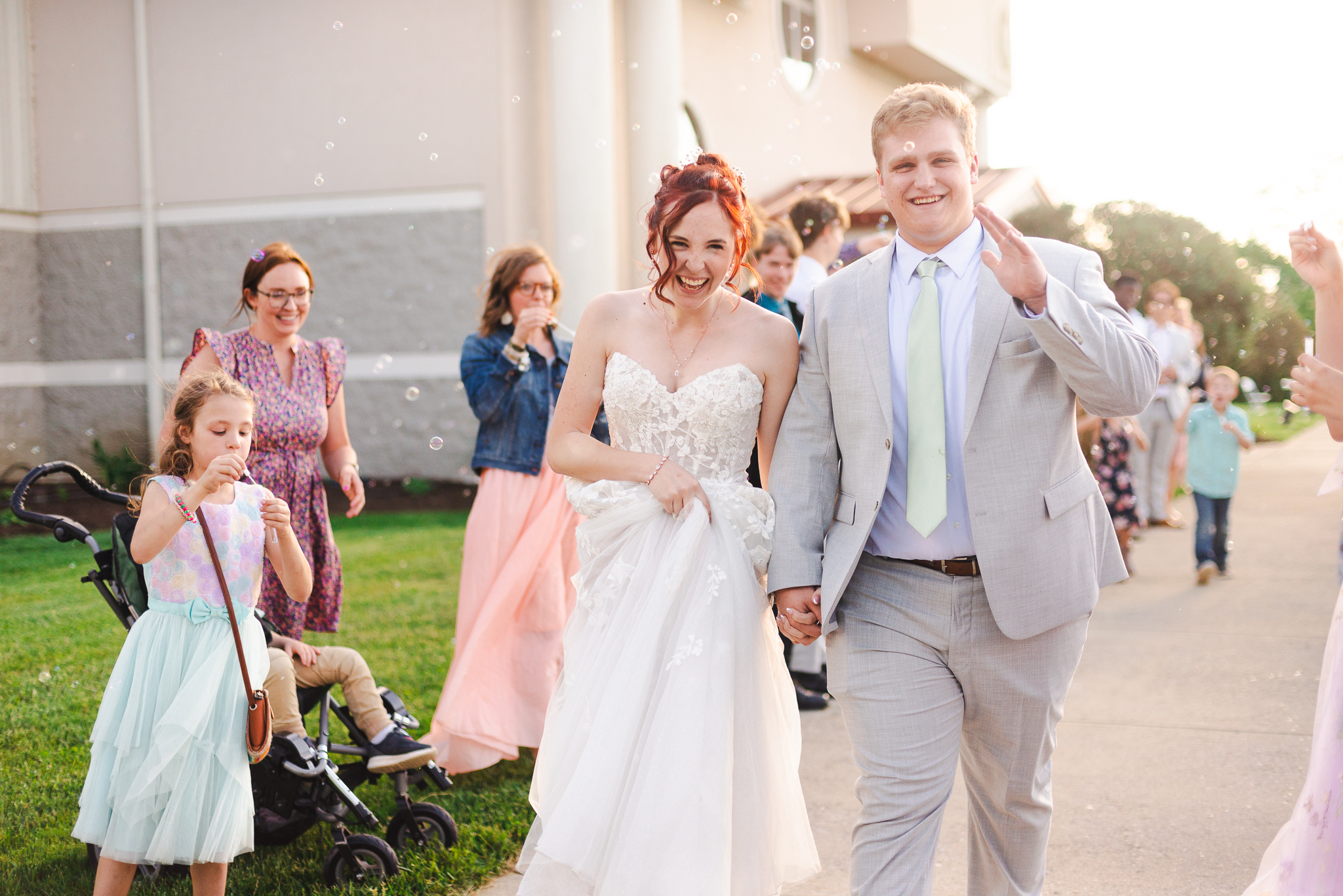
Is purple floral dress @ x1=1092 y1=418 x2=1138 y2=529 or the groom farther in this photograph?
purple floral dress @ x1=1092 y1=418 x2=1138 y2=529

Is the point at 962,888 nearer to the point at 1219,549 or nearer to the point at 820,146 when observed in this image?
the point at 1219,549

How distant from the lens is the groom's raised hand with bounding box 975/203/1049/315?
2424 millimetres

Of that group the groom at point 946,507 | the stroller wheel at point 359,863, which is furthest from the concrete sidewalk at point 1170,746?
the groom at point 946,507

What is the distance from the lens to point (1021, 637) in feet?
8.65

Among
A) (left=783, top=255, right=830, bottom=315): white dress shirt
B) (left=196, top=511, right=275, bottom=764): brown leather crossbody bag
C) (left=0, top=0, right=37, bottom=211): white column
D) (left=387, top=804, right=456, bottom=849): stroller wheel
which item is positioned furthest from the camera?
(left=0, top=0, right=37, bottom=211): white column

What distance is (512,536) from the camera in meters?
4.97

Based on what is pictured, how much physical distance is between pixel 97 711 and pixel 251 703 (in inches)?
121

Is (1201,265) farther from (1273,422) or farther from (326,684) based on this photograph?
(326,684)

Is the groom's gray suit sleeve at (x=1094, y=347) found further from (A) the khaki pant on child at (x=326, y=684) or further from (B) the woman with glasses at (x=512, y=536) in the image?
(B) the woman with glasses at (x=512, y=536)

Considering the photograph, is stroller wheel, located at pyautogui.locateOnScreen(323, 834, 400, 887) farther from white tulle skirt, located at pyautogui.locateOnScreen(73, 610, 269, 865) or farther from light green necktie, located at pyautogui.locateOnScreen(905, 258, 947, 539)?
light green necktie, located at pyautogui.locateOnScreen(905, 258, 947, 539)

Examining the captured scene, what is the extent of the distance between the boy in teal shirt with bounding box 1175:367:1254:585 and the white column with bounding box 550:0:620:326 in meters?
6.48

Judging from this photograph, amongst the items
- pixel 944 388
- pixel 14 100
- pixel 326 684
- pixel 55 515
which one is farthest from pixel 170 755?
pixel 14 100

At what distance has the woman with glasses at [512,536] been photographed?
473 centimetres

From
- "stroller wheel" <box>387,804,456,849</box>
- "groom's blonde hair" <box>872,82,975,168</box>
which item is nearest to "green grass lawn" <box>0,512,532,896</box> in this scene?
"stroller wheel" <box>387,804,456,849</box>
